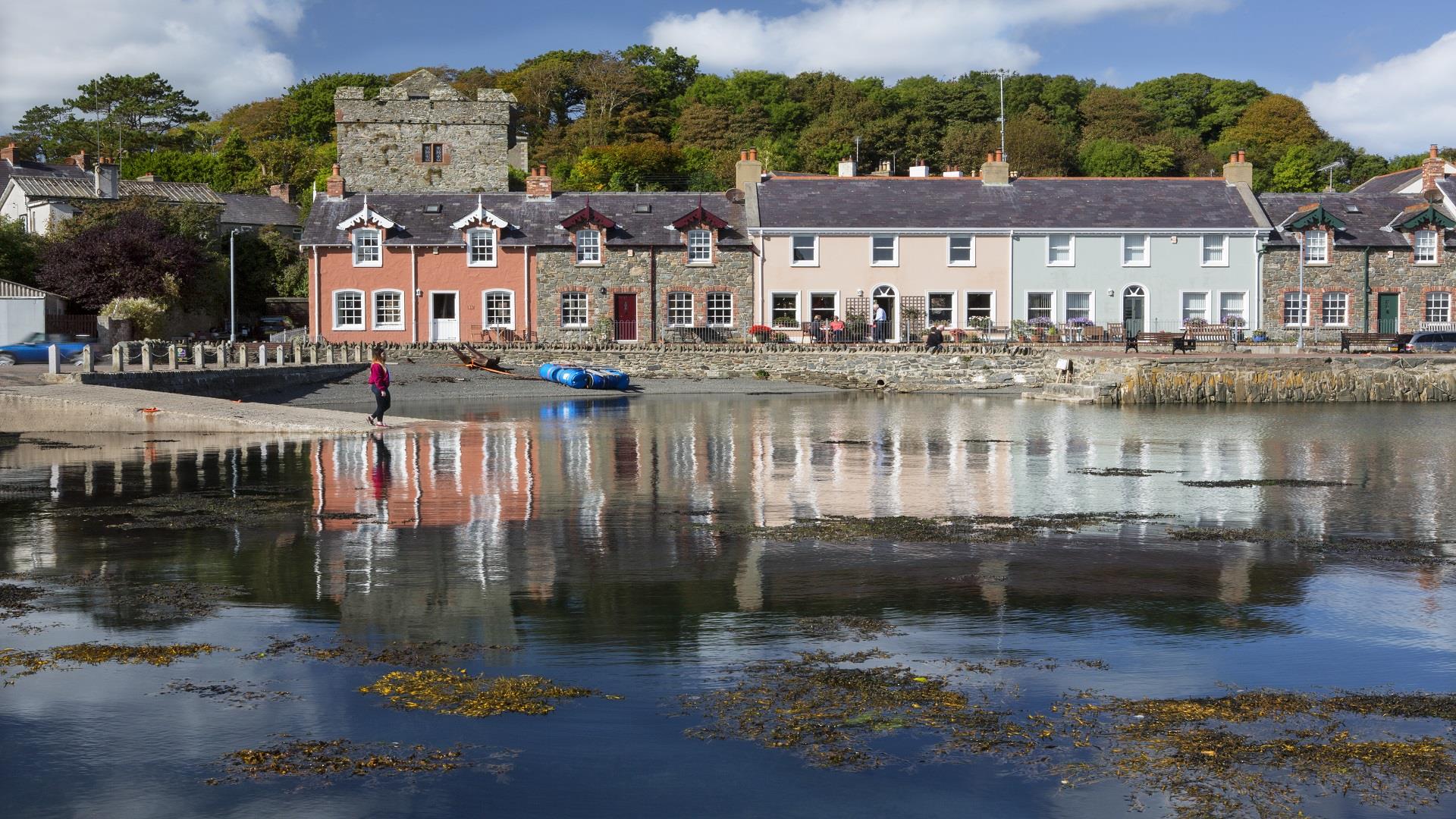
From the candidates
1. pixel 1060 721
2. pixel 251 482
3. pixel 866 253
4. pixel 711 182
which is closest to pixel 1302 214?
pixel 866 253

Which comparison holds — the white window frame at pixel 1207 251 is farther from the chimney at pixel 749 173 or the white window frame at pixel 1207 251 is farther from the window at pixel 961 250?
the chimney at pixel 749 173

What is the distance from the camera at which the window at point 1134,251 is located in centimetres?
5469

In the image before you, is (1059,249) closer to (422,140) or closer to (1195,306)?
(1195,306)

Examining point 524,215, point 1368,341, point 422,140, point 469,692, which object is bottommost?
point 469,692

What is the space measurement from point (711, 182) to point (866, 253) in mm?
29674

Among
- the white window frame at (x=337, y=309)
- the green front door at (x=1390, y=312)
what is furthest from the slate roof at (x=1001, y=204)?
the white window frame at (x=337, y=309)

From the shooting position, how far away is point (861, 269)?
5434cm

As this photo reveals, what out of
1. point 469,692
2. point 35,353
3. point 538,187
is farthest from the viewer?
point 538,187

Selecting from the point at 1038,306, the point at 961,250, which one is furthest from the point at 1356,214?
the point at 961,250

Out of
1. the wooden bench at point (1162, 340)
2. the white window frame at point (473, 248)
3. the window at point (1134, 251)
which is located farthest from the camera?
the window at point (1134, 251)

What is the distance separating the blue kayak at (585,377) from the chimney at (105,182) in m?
35.6

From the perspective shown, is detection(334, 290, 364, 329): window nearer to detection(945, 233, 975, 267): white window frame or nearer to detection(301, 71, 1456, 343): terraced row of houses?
detection(301, 71, 1456, 343): terraced row of houses

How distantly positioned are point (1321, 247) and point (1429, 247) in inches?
177

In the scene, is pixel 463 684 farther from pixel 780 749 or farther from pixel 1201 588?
pixel 1201 588
